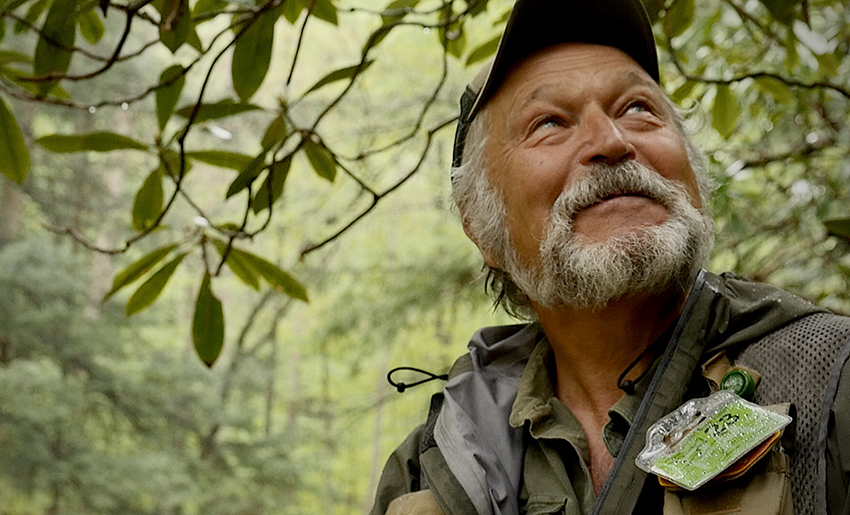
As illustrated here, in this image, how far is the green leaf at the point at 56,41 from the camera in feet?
3.93

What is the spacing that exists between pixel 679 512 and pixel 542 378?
1.43 feet

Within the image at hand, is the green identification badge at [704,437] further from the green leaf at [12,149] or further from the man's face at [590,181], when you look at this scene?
the green leaf at [12,149]

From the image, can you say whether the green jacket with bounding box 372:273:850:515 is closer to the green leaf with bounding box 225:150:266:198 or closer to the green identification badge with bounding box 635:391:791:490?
the green identification badge with bounding box 635:391:791:490

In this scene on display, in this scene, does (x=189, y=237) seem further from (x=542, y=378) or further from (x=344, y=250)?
(x=344, y=250)

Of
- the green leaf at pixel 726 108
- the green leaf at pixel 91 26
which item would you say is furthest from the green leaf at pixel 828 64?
the green leaf at pixel 91 26

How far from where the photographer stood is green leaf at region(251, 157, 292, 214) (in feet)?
4.52

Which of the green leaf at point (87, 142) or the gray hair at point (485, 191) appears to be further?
the green leaf at point (87, 142)

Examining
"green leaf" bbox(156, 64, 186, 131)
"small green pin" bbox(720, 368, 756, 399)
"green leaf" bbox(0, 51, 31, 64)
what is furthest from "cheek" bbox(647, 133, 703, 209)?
"green leaf" bbox(0, 51, 31, 64)

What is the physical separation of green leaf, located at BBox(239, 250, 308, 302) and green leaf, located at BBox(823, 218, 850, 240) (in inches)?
39.8

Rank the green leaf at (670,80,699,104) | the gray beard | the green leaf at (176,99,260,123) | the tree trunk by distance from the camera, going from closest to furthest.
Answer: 1. the gray beard
2. the green leaf at (176,99,260,123)
3. the green leaf at (670,80,699,104)
4. the tree trunk

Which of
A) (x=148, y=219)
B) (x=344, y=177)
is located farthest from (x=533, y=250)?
(x=344, y=177)

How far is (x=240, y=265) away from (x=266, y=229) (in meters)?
2.23

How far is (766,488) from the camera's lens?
0.80m

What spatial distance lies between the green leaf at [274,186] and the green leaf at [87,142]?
0.89 ft
